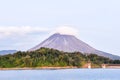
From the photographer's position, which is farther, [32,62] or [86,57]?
[86,57]

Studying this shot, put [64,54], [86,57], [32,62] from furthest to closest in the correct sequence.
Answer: [86,57] < [64,54] < [32,62]

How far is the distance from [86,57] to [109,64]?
45.0 feet

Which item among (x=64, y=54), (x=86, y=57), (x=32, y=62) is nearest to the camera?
(x=32, y=62)

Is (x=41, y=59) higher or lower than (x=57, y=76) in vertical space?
higher

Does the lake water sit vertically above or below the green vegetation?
below

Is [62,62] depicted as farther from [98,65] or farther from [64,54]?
[98,65]

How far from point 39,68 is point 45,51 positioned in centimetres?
797

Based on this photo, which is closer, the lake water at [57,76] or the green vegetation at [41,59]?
the lake water at [57,76]

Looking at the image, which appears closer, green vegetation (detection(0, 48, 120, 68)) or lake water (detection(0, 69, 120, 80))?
lake water (detection(0, 69, 120, 80))

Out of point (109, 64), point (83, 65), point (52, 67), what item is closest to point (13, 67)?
point (52, 67)

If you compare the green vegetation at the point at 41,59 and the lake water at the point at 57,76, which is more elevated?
the green vegetation at the point at 41,59

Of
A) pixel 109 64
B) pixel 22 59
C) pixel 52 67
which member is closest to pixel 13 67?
pixel 22 59

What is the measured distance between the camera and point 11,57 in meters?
168

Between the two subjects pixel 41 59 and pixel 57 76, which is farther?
pixel 41 59
